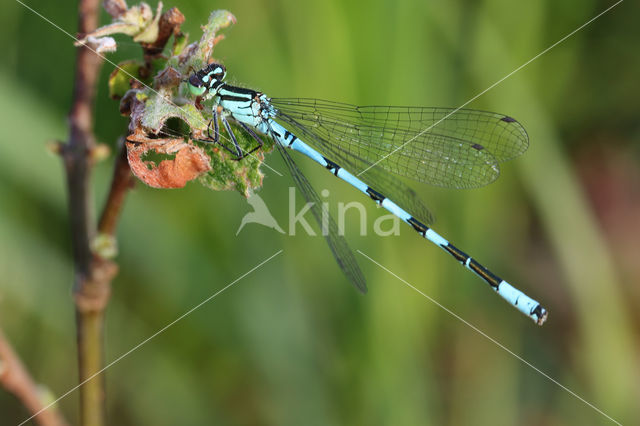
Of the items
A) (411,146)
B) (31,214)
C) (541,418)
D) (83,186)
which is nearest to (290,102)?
Answer: (411,146)

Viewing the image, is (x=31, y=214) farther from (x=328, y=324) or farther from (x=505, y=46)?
(x=505, y=46)

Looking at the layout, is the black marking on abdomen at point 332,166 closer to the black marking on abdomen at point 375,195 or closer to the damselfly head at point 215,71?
the black marking on abdomen at point 375,195

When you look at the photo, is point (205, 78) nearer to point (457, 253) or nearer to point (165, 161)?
point (165, 161)

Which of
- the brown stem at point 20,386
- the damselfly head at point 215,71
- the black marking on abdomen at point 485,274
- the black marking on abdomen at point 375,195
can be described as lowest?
the brown stem at point 20,386

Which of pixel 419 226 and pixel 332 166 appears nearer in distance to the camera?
pixel 332 166

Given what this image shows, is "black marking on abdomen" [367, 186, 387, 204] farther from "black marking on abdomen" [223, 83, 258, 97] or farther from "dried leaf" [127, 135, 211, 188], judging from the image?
"dried leaf" [127, 135, 211, 188]

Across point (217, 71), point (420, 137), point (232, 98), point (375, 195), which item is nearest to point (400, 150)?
point (420, 137)

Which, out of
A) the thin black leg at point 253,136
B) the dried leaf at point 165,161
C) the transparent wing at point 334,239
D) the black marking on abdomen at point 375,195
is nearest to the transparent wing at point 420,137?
the black marking on abdomen at point 375,195
